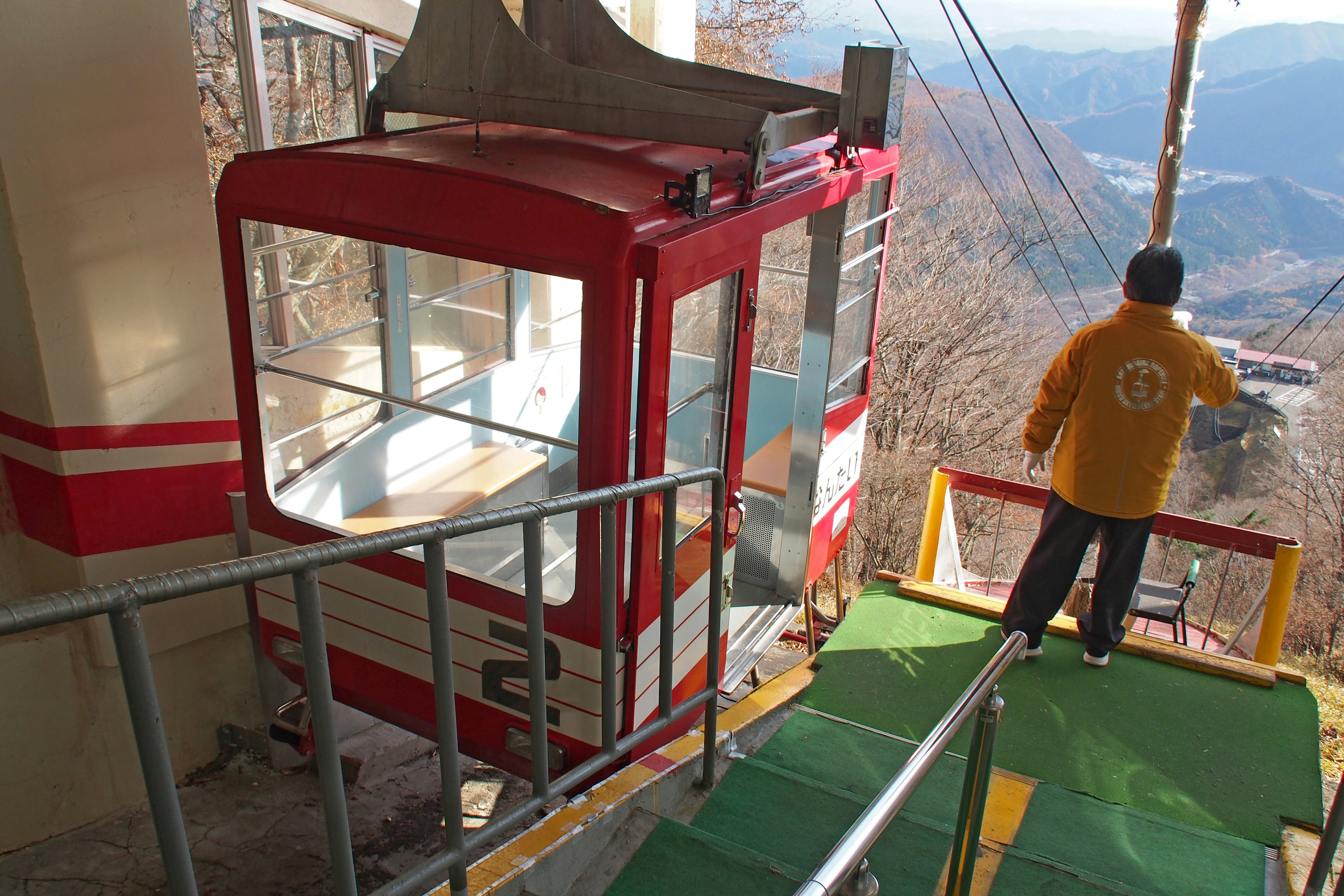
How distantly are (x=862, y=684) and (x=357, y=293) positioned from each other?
2817 millimetres

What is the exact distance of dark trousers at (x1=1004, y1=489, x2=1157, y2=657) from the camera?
3510mm

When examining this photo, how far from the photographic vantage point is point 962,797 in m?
2.08

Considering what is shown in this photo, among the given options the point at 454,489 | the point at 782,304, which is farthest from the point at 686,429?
the point at 782,304

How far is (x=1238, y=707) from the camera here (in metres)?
3.69

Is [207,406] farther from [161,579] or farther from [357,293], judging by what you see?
[161,579]

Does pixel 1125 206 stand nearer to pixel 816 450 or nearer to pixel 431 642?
pixel 816 450

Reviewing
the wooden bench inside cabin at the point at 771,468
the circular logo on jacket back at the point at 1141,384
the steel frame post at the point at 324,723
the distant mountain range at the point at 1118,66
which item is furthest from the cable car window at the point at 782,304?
the distant mountain range at the point at 1118,66

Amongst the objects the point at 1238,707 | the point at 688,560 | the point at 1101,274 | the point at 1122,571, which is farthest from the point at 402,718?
the point at 1101,274

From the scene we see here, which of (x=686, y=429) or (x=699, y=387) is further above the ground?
(x=699, y=387)

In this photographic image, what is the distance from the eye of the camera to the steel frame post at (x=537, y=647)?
1962 mm

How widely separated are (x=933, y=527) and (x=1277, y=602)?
1524mm

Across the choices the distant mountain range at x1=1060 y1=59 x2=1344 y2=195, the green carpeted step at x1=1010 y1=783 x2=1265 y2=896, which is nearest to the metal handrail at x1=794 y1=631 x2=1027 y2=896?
the green carpeted step at x1=1010 y1=783 x2=1265 y2=896

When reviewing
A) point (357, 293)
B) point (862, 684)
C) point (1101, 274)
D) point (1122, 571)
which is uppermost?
point (357, 293)

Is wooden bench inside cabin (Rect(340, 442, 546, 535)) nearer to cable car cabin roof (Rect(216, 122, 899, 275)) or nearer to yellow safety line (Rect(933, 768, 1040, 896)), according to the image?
cable car cabin roof (Rect(216, 122, 899, 275))
